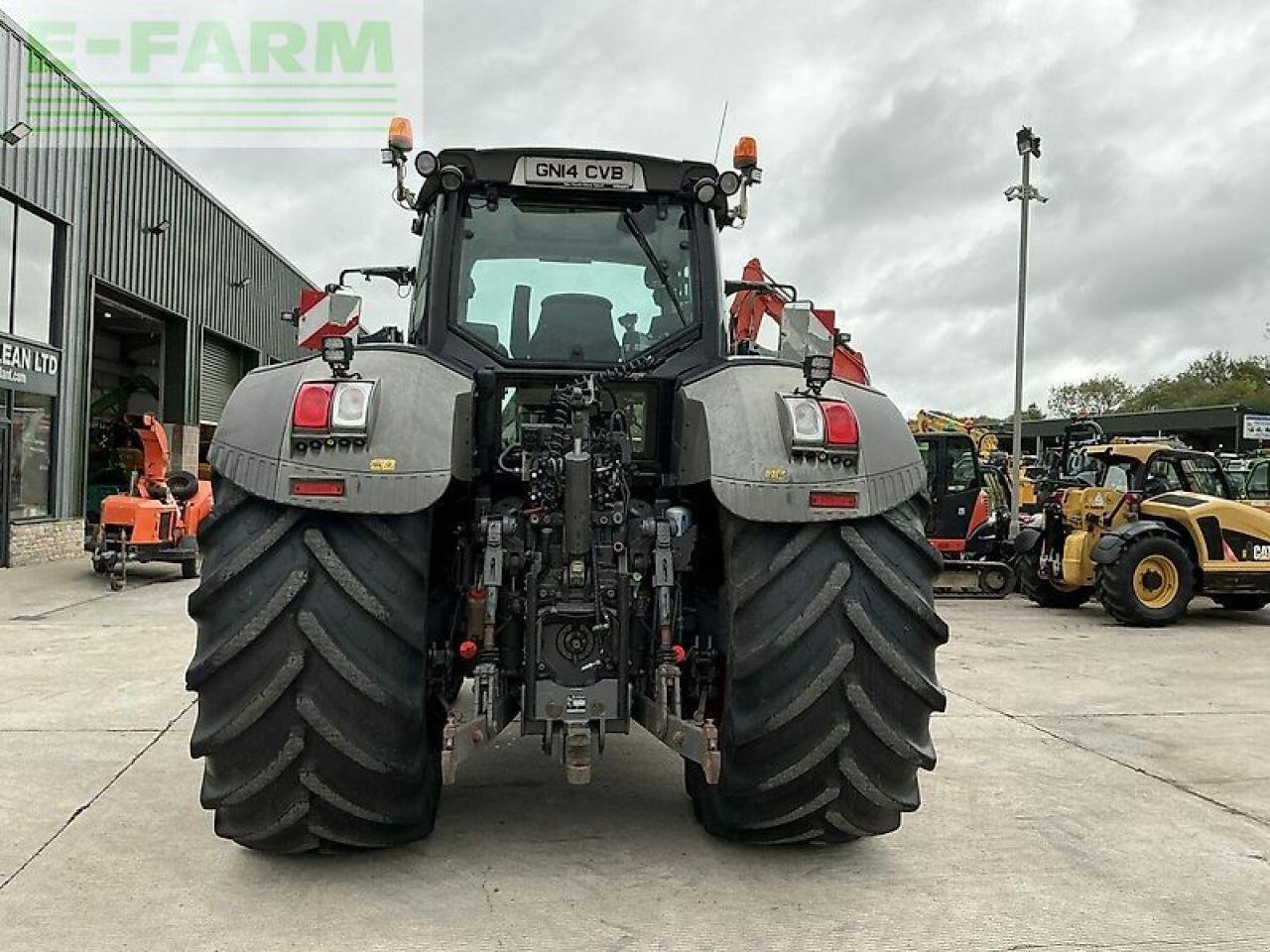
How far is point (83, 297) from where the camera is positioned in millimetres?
17219

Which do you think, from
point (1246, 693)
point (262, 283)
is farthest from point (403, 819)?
point (262, 283)

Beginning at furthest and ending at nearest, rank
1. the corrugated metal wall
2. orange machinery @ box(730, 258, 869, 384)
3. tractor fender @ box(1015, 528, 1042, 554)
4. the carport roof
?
the carport roof < the corrugated metal wall < tractor fender @ box(1015, 528, 1042, 554) < orange machinery @ box(730, 258, 869, 384)

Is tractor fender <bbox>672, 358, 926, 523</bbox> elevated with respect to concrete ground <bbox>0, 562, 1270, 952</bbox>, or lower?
elevated

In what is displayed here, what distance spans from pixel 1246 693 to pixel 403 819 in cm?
683

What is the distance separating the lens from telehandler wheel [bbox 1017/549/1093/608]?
Answer: 13883mm

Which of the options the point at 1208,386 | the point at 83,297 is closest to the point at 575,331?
the point at 83,297

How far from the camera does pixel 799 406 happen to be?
142 inches

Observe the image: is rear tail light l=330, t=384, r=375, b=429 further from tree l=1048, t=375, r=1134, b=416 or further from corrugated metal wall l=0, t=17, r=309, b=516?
tree l=1048, t=375, r=1134, b=416

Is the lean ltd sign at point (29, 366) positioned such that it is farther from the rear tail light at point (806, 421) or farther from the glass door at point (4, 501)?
the rear tail light at point (806, 421)

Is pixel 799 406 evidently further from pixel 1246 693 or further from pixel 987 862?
pixel 1246 693

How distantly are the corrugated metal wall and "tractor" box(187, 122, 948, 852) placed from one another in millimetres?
12172

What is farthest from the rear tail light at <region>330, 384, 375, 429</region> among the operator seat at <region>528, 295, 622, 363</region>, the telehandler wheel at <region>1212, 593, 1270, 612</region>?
the telehandler wheel at <region>1212, 593, 1270, 612</region>

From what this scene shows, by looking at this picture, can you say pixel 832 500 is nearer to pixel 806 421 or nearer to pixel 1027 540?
pixel 806 421

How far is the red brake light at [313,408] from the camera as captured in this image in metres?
3.40
